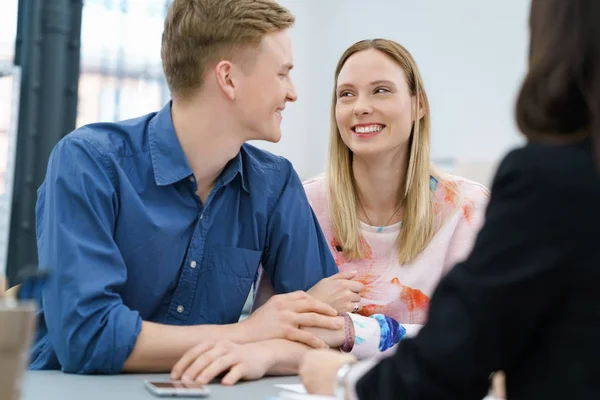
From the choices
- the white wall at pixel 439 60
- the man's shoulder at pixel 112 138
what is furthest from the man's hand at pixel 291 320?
the white wall at pixel 439 60

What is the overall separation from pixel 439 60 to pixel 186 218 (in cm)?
349

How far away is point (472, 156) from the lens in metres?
4.50

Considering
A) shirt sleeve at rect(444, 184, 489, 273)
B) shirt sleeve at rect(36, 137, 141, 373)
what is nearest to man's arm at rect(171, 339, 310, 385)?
shirt sleeve at rect(36, 137, 141, 373)

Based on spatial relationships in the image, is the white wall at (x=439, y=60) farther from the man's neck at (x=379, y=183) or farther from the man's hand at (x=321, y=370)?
the man's hand at (x=321, y=370)

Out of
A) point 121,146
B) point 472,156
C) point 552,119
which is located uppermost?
point 552,119

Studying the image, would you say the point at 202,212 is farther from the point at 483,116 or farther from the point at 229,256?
the point at 483,116

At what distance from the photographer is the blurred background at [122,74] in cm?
432

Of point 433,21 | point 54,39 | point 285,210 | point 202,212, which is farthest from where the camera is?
point 433,21

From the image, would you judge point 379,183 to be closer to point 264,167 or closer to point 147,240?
point 264,167

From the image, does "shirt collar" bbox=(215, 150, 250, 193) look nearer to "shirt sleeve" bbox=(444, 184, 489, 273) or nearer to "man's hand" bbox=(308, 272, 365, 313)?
"man's hand" bbox=(308, 272, 365, 313)

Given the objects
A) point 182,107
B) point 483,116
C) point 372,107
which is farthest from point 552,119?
point 483,116

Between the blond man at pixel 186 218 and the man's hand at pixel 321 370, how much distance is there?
0.33 metres

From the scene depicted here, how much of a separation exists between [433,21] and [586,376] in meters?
4.42

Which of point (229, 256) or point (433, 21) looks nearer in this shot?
point (229, 256)
